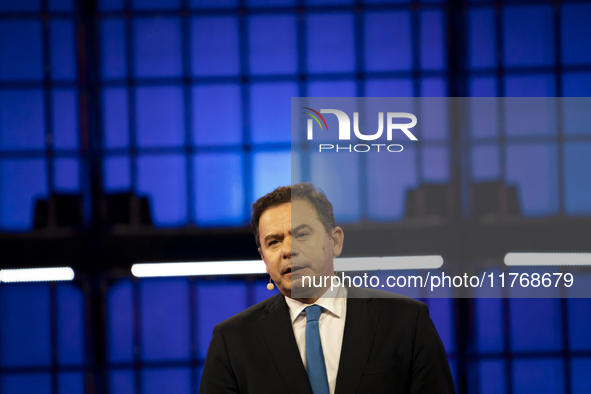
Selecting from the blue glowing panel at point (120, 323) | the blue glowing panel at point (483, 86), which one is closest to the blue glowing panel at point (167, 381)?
the blue glowing panel at point (120, 323)

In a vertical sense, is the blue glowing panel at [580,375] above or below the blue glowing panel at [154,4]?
below

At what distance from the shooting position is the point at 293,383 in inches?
57.7

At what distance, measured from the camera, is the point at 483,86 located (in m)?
2.83

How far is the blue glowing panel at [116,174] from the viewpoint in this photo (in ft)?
9.29

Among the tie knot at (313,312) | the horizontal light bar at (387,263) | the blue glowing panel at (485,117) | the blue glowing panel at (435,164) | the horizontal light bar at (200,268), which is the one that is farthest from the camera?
the horizontal light bar at (200,268)

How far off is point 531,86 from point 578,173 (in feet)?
2.18

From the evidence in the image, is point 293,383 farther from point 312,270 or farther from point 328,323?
point 312,270

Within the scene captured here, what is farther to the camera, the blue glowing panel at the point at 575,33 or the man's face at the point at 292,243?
the blue glowing panel at the point at 575,33

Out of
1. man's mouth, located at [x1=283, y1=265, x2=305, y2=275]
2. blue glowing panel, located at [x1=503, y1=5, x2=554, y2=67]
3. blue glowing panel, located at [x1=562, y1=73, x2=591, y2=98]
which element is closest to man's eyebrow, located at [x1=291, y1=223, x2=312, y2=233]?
man's mouth, located at [x1=283, y1=265, x2=305, y2=275]

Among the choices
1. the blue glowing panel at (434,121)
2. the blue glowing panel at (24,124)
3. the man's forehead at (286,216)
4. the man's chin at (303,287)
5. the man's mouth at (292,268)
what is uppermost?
the blue glowing panel at (24,124)

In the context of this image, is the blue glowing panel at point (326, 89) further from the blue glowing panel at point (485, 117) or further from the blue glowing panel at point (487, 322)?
the blue glowing panel at point (487, 322)

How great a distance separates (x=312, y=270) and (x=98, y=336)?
1.77 meters

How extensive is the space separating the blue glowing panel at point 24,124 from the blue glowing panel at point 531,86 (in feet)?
9.31

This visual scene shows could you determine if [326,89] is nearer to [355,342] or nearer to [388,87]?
[388,87]
